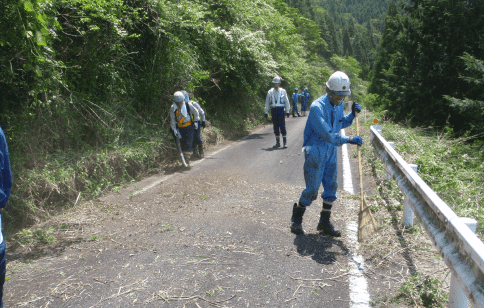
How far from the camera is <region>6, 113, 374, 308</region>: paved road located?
322 cm

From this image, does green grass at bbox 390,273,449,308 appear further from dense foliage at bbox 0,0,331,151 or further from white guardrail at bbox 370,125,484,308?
dense foliage at bbox 0,0,331,151

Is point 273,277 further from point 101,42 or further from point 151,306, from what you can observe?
point 101,42

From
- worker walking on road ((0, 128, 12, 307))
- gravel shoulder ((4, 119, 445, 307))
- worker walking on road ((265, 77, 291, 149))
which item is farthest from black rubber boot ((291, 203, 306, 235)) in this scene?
worker walking on road ((265, 77, 291, 149))

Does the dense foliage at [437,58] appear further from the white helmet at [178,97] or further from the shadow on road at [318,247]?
the shadow on road at [318,247]

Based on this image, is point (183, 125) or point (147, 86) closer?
point (183, 125)

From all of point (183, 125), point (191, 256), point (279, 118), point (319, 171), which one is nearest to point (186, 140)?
point (183, 125)

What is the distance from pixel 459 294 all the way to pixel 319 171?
2118mm

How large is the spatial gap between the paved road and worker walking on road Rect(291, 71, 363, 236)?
312mm

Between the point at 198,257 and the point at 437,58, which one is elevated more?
the point at 437,58

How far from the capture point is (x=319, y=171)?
4.46 meters

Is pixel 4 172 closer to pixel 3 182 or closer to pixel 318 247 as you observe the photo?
pixel 3 182

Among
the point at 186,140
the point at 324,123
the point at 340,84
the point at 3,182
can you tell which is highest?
the point at 340,84

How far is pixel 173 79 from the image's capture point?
1008 centimetres

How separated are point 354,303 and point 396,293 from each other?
0.43m
